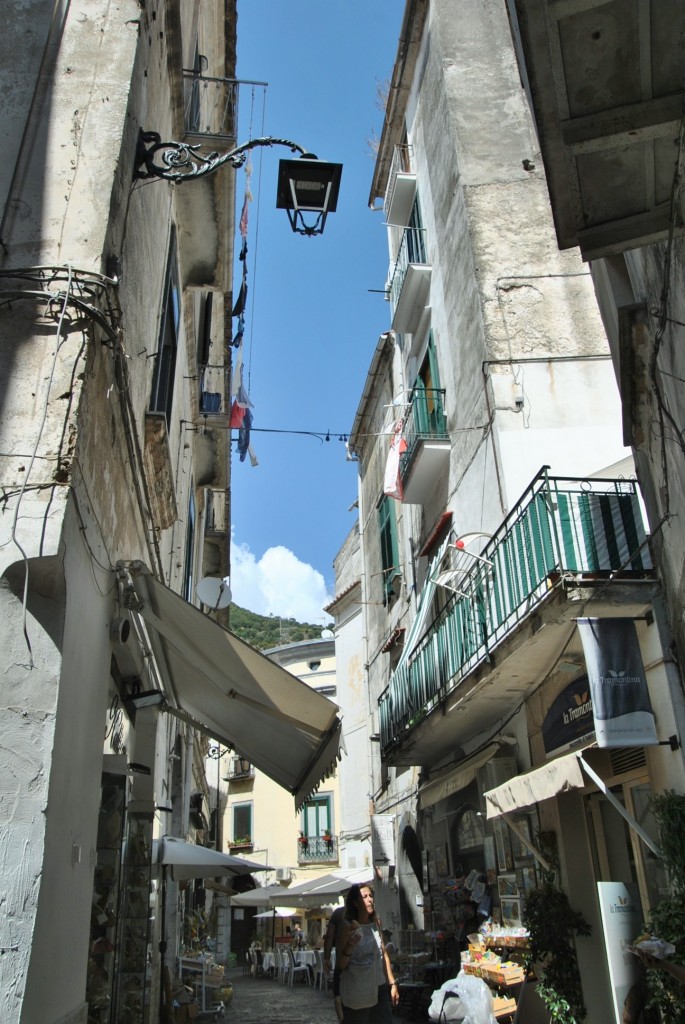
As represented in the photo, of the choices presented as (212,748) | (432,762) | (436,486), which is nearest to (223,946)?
(212,748)

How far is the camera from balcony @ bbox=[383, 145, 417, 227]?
1631 cm

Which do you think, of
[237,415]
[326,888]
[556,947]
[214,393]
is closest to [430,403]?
[237,415]

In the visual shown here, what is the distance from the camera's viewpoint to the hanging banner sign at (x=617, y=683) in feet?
22.2

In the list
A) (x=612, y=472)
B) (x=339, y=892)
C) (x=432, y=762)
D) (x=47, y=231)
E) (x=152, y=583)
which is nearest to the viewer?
(x=47, y=231)

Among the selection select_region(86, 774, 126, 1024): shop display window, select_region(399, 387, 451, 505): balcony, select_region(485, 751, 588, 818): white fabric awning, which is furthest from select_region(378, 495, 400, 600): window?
select_region(86, 774, 126, 1024): shop display window

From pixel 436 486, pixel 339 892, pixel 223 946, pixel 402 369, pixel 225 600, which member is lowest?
pixel 223 946

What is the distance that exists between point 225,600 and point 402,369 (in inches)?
350

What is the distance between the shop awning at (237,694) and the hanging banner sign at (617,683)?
2243 millimetres

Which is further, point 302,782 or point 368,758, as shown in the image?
point 368,758

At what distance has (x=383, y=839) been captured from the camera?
1750cm

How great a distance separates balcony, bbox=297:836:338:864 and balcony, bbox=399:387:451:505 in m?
25.2

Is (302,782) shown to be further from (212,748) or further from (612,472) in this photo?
(212,748)

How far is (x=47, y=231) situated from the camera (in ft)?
15.2

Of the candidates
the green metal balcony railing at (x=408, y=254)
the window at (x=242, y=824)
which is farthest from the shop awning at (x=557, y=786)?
the window at (x=242, y=824)
